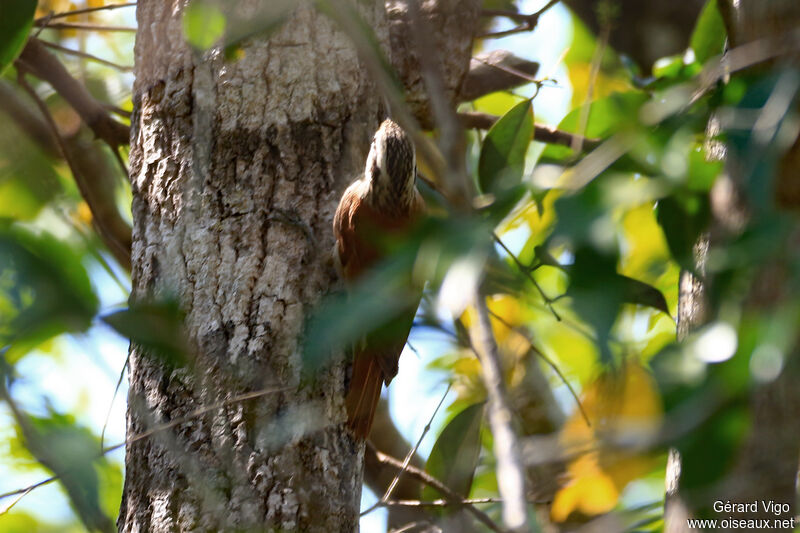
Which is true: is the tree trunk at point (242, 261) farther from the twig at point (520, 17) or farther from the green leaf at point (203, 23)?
the twig at point (520, 17)

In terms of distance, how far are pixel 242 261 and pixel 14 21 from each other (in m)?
0.82

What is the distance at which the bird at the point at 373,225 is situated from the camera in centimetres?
202

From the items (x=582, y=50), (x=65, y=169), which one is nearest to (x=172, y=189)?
(x=65, y=169)

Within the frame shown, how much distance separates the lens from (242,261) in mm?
1973

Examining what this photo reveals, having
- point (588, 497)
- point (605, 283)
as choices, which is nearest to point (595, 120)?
point (588, 497)

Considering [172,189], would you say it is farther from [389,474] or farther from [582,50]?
[582,50]

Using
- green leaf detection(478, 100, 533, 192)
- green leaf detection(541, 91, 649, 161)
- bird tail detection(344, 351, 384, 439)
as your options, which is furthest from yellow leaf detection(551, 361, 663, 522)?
green leaf detection(541, 91, 649, 161)

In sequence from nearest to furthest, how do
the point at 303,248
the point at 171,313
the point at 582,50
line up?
the point at 171,313 → the point at 303,248 → the point at 582,50

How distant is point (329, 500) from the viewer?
186cm

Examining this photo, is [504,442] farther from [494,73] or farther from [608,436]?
[494,73]

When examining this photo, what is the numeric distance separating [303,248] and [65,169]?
2.11 meters

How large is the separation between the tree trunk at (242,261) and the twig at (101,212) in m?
0.74

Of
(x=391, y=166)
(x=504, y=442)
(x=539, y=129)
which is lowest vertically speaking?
(x=504, y=442)

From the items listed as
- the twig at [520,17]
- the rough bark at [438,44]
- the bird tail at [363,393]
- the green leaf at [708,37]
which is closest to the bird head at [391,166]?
the rough bark at [438,44]
